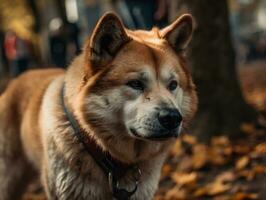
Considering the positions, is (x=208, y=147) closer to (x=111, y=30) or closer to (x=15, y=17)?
(x=111, y=30)

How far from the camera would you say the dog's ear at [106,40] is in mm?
3700

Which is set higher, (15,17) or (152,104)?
(152,104)

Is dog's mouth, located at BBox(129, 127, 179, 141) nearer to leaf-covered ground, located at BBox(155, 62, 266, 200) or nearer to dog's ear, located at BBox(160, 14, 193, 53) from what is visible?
dog's ear, located at BBox(160, 14, 193, 53)

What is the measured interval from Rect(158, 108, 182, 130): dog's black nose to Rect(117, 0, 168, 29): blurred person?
11.9 ft

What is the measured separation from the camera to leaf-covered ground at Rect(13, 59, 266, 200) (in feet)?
16.6

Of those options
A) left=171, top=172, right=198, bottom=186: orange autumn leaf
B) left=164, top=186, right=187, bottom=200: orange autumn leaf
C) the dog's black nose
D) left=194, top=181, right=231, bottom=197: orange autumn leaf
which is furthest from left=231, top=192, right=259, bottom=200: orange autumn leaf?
the dog's black nose

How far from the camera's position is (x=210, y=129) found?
19.9 feet

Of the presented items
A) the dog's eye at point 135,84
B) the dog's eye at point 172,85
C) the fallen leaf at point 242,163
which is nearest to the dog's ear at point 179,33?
the dog's eye at point 172,85

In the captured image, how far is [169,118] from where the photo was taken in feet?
11.5

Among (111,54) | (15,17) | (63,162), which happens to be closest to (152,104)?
(111,54)

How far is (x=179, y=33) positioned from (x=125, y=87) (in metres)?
0.72

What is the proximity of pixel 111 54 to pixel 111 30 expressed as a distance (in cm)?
17

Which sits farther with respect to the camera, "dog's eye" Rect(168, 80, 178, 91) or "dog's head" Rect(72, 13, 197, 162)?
"dog's eye" Rect(168, 80, 178, 91)

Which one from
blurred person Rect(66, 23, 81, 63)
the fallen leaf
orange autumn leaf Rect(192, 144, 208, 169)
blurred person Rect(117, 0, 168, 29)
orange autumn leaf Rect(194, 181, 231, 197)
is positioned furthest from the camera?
blurred person Rect(66, 23, 81, 63)
